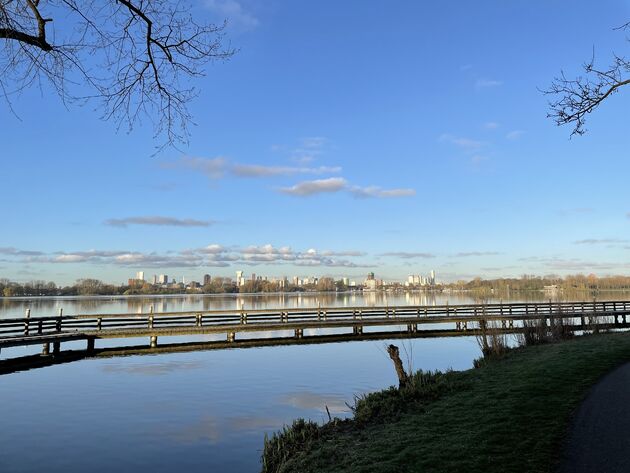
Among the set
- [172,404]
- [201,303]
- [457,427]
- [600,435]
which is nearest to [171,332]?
[172,404]

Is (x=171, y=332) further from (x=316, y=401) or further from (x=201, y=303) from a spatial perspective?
(x=201, y=303)

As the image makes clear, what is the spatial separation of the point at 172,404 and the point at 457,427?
10994 mm

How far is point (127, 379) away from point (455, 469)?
1758 centimetres

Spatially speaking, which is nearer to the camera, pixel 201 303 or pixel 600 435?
pixel 600 435

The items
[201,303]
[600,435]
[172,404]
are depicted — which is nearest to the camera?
[600,435]

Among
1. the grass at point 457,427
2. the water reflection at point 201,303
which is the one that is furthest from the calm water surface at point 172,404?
the water reflection at point 201,303

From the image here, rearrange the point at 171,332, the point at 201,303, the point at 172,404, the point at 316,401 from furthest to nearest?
the point at 201,303
the point at 171,332
the point at 316,401
the point at 172,404

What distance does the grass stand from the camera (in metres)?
6.88

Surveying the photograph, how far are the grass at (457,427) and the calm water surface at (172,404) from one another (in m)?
2.30

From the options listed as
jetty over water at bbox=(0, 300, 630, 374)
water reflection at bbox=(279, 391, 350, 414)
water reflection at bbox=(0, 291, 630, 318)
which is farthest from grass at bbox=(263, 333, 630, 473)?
water reflection at bbox=(0, 291, 630, 318)

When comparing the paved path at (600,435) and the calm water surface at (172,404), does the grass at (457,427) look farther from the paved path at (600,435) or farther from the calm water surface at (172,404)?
the calm water surface at (172,404)

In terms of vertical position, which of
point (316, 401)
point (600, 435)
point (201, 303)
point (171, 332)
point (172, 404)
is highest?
point (600, 435)

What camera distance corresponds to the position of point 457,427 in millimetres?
8508

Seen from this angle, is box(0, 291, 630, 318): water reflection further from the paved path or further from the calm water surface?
the paved path
